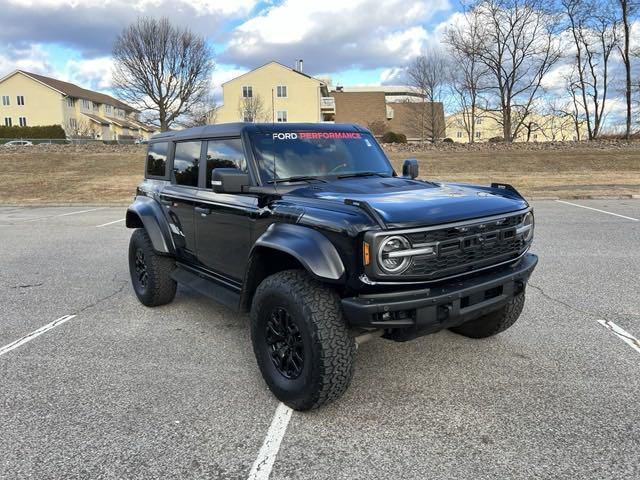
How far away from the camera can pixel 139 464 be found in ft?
8.65

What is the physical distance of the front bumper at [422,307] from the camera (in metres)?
2.78

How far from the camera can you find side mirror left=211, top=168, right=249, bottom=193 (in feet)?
11.3

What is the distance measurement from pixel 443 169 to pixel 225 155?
2024 cm

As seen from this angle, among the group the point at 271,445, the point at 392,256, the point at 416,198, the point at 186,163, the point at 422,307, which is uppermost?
the point at 186,163

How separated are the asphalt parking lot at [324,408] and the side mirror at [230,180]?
135cm

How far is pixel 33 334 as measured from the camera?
458 cm

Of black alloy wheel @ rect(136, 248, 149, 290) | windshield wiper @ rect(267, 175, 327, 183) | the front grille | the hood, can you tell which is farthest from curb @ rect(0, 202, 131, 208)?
the front grille

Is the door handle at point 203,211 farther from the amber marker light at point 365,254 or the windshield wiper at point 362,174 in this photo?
the amber marker light at point 365,254

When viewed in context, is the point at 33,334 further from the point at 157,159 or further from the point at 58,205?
the point at 58,205

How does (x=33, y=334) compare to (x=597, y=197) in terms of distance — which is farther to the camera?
(x=597, y=197)

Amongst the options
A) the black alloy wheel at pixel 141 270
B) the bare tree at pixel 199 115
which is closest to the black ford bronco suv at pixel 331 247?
the black alloy wheel at pixel 141 270

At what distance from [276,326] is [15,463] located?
1581mm

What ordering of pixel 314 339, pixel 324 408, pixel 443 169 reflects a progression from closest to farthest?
pixel 314 339 → pixel 324 408 → pixel 443 169

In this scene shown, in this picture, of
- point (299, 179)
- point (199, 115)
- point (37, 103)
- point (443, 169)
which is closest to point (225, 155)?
point (299, 179)
